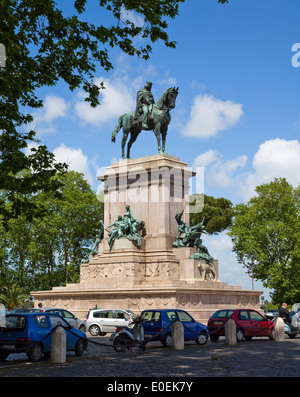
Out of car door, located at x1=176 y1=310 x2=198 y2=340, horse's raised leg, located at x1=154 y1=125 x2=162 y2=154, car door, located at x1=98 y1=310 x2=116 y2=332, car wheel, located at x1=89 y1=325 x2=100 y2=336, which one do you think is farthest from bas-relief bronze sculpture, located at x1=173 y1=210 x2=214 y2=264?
car door, located at x1=176 y1=310 x2=198 y2=340

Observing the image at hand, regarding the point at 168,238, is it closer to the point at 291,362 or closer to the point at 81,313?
the point at 81,313

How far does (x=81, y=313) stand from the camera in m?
31.9

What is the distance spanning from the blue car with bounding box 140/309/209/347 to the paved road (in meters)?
1.08

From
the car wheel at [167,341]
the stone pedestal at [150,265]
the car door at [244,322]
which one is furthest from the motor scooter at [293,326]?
the car wheel at [167,341]

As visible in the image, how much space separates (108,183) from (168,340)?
17326 millimetres

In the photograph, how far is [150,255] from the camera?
31797mm

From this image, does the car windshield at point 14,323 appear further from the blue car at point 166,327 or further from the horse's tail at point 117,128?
the horse's tail at point 117,128

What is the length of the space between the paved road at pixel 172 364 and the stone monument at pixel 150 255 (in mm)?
→ 10371

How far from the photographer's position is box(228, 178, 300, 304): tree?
5159 cm

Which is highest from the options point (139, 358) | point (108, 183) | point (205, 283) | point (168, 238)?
point (108, 183)

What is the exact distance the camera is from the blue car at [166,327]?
65.0ft

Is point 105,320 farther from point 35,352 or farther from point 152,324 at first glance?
point 35,352

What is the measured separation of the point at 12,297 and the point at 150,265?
76.3 feet

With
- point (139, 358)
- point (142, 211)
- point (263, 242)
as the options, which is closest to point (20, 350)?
point (139, 358)
